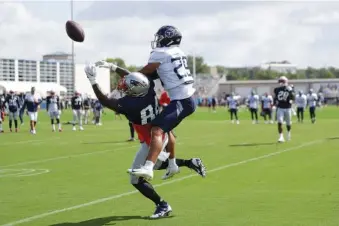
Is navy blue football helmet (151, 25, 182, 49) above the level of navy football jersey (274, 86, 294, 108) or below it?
above

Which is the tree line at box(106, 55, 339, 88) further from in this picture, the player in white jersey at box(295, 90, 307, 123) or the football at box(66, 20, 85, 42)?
the football at box(66, 20, 85, 42)

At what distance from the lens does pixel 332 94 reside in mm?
101625

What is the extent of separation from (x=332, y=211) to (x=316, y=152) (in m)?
9.05

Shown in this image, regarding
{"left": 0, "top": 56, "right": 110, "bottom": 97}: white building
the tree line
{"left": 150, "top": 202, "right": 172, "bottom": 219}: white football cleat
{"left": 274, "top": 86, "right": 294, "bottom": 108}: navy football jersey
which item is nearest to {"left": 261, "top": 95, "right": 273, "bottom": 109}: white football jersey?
{"left": 274, "top": 86, "right": 294, "bottom": 108}: navy football jersey

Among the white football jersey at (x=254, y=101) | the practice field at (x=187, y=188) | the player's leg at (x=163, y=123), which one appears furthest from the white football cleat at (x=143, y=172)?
the white football jersey at (x=254, y=101)

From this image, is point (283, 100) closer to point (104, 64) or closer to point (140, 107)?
point (140, 107)

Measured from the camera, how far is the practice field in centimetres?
852

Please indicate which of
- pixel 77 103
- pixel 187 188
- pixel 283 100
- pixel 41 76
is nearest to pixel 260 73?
pixel 41 76

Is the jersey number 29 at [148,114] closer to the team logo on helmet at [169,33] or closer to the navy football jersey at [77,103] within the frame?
the team logo on helmet at [169,33]

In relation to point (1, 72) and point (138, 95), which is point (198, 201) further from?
point (1, 72)

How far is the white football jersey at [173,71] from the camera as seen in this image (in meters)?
8.14

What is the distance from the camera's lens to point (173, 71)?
26.8 feet

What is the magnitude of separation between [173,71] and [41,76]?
76.6m

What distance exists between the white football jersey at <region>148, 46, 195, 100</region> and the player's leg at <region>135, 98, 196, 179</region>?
0.32ft
